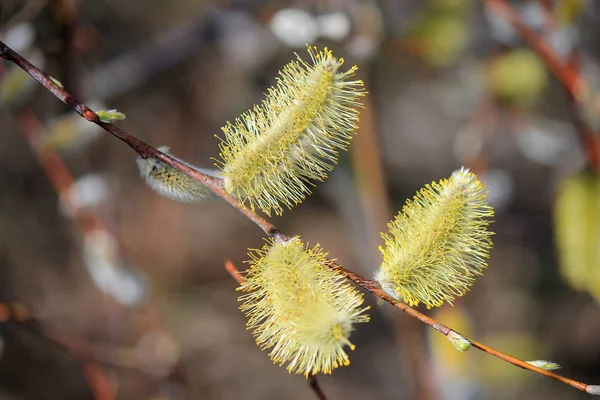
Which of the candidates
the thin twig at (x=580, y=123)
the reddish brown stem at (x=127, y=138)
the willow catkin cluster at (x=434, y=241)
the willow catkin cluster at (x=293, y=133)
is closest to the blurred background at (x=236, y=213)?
the thin twig at (x=580, y=123)

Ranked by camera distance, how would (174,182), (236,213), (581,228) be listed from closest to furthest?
(174,182)
(581,228)
(236,213)

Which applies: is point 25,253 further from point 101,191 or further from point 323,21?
point 323,21

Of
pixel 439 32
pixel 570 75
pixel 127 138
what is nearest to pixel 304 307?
pixel 127 138

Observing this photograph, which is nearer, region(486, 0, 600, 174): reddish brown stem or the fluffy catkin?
the fluffy catkin

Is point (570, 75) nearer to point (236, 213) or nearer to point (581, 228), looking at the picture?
point (581, 228)

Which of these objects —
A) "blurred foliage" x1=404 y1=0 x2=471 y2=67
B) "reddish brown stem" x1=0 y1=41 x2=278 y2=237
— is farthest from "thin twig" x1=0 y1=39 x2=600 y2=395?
"blurred foliage" x1=404 y1=0 x2=471 y2=67

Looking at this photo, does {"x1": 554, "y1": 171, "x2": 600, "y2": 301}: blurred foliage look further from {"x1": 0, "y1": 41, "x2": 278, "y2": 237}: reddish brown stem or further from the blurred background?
{"x1": 0, "y1": 41, "x2": 278, "y2": 237}: reddish brown stem
